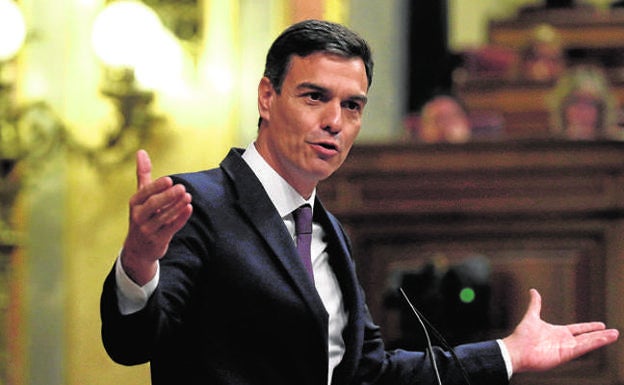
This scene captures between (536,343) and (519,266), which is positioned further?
(519,266)

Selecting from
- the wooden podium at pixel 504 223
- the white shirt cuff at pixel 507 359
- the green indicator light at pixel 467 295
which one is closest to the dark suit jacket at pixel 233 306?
the white shirt cuff at pixel 507 359

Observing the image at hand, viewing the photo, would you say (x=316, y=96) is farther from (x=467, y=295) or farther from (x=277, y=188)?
(x=467, y=295)

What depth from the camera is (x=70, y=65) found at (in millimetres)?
5293

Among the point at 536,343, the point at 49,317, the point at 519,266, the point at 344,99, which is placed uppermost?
the point at 344,99

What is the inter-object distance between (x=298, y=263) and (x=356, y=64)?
0.31 m

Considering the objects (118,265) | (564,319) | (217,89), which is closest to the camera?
(118,265)

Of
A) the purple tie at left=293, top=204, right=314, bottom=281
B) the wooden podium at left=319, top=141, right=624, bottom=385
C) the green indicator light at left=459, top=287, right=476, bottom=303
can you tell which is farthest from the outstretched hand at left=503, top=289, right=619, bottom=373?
the wooden podium at left=319, top=141, right=624, bottom=385

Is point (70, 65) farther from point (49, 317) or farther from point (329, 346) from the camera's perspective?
point (329, 346)

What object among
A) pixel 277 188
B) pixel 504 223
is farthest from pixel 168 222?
pixel 504 223

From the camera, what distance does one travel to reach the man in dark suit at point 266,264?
1.47 meters

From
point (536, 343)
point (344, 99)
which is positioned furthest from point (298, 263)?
point (536, 343)

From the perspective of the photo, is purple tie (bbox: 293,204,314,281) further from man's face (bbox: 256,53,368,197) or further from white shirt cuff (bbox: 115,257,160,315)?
white shirt cuff (bbox: 115,257,160,315)

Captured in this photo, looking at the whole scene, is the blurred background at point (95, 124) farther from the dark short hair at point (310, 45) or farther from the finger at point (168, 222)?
the finger at point (168, 222)

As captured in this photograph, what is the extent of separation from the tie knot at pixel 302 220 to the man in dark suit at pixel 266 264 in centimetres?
1
